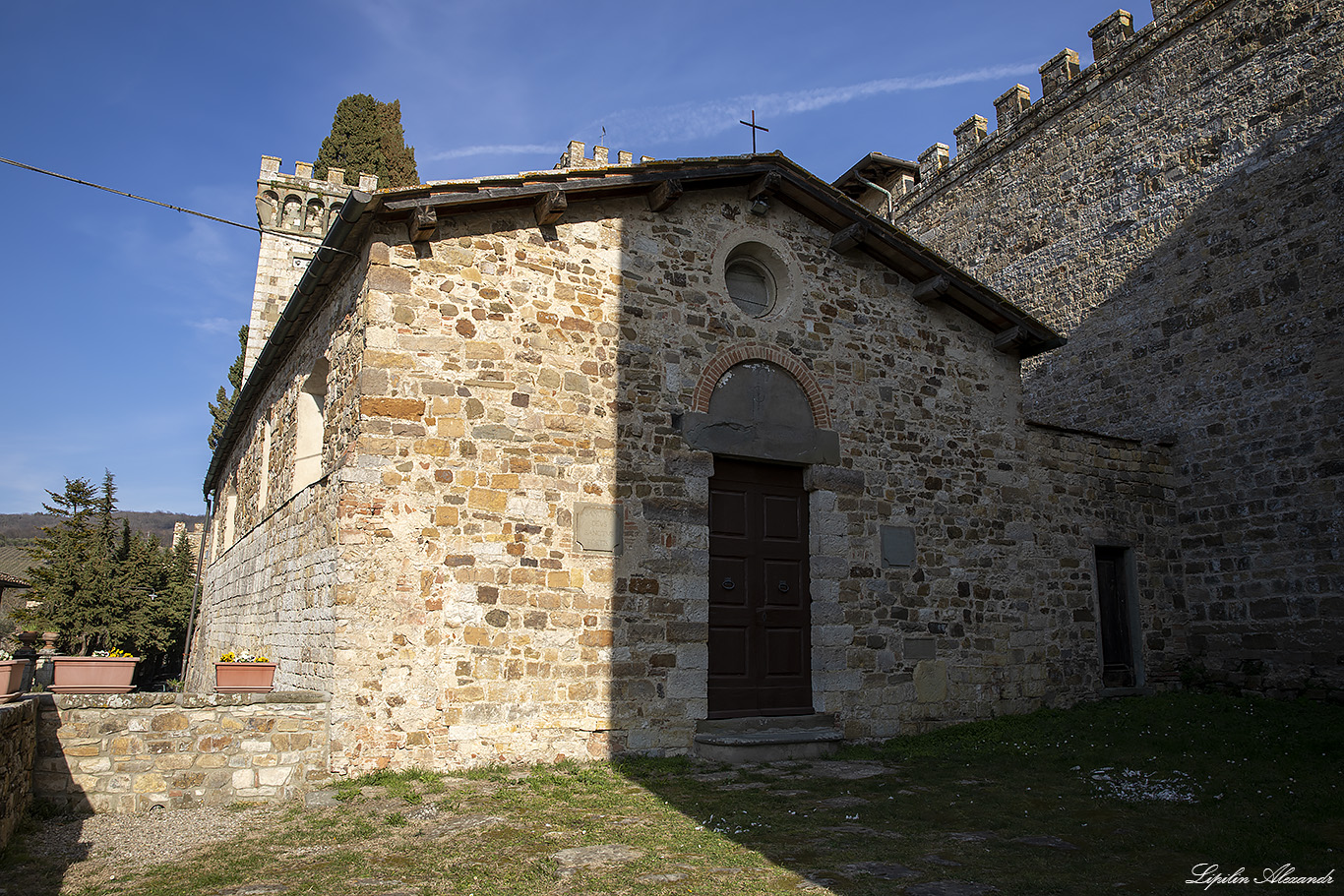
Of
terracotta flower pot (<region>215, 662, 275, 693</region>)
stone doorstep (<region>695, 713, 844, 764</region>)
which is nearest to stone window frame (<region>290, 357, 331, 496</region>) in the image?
terracotta flower pot (<region>215, 662, 275, 693</region>)

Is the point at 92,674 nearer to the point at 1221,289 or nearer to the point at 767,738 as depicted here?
the point at 767,738

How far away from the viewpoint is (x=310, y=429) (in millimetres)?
9586

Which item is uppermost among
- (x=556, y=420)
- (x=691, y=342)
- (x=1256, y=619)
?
(x=691, y=342)

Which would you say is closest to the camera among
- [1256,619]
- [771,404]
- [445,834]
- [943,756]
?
[445,834]

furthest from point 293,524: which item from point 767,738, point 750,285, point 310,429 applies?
point 750,285

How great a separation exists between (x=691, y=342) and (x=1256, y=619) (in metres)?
8.09

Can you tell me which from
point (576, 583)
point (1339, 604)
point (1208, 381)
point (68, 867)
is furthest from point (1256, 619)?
point (68, 867)

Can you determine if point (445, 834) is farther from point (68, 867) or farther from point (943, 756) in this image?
point (943, 756)

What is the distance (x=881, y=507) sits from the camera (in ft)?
31.7

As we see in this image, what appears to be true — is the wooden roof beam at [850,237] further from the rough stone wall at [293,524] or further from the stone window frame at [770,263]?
the rough stone wall at [293,524]

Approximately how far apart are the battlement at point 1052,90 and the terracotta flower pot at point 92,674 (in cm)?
1463

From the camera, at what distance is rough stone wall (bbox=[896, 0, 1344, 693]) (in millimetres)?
9914

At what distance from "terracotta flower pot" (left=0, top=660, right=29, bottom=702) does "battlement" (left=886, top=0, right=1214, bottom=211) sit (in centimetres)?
1509

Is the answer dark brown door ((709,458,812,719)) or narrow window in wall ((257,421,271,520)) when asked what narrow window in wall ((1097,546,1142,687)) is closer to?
dark brown door ((709,458,812,719))
